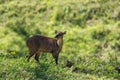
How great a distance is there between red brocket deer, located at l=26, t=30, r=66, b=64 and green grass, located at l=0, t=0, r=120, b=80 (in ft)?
1.02

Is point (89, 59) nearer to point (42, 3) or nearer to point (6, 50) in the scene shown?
point (6, 50)

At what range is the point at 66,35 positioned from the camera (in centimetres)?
1730

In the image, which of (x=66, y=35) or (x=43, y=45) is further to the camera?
(x=66, y=35)

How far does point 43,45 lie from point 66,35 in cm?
416

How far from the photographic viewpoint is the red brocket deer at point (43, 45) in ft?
42.7

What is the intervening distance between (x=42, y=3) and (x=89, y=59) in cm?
588

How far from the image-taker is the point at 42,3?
1975cm

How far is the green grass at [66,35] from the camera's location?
1230 centimetres

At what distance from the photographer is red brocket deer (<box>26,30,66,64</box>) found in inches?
512

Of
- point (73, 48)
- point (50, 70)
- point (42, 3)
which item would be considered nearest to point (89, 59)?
point (73, 48)

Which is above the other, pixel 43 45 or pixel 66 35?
pixel 43 45

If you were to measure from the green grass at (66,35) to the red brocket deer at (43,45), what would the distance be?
0.31 meters

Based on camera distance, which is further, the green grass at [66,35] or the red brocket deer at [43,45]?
the red brocket deer at [43,45]

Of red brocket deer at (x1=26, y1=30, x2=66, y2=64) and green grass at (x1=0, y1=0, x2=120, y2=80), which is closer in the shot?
Answer: green grass at (x1=0, y1=0, x2=120, y2=80)
